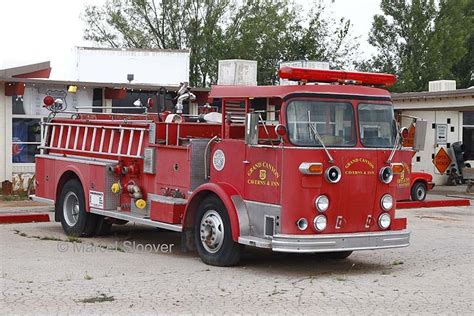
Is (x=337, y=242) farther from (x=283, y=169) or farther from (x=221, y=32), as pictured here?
(x=221, y=32)

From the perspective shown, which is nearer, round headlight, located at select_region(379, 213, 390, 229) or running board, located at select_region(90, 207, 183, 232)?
round headlight, located at select_region(379, 213, 390, 229)

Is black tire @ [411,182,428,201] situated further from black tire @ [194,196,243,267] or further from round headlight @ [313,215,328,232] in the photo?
round headlight @ [313,215,328,232]

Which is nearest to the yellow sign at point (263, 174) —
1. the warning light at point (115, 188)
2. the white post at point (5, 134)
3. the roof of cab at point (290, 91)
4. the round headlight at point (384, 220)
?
the roof of cab at point (290, 91)

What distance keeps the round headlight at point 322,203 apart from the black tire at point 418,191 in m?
11.2

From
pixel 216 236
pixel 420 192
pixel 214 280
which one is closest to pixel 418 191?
pixel 420 192

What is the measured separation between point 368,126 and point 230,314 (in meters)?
3.50

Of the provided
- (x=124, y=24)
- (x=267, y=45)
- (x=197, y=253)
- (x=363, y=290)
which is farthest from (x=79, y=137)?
(x=124, y=24)

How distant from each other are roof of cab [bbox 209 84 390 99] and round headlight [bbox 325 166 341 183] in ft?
3.14

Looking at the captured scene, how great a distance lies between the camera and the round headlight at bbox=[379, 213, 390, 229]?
998 centimetres

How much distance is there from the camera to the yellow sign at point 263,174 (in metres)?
9.47

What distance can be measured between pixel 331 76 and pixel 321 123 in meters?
0.71

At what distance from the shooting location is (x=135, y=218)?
11.5 metres

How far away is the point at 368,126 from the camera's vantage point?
9961 millimetres

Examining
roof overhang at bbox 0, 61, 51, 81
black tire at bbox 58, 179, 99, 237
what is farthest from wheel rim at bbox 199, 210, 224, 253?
roof overhang at bbox 0, 61, 51, 81
